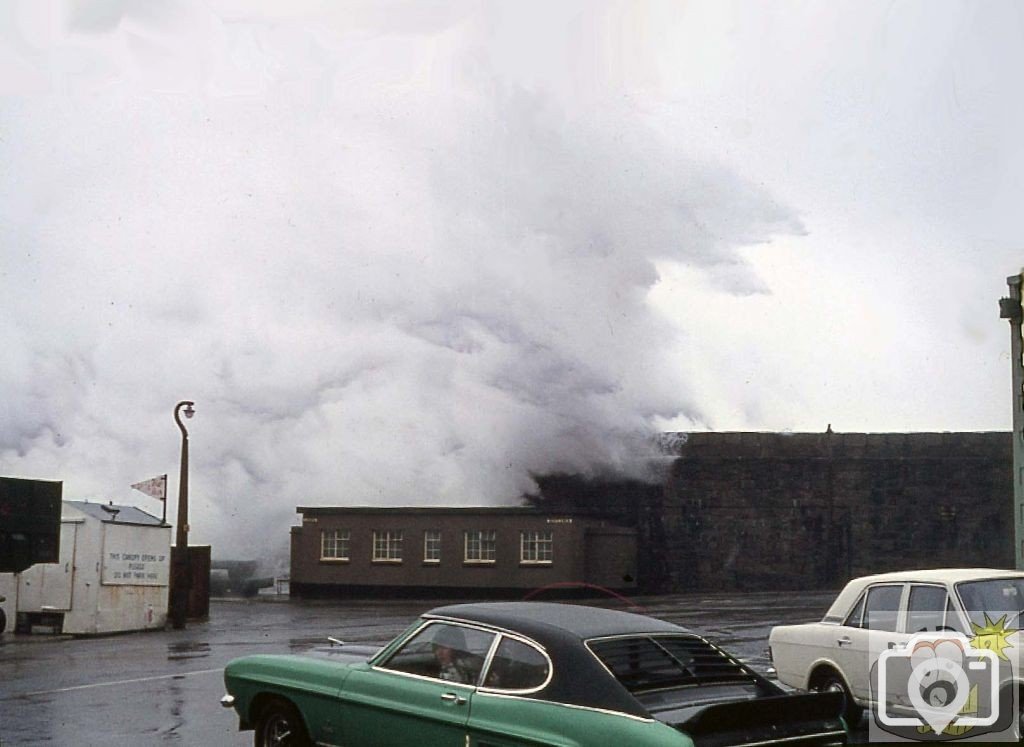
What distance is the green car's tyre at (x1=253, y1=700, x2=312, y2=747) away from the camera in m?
8.08

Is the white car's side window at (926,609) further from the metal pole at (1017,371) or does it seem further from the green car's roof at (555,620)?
the metal pole at (1017,371)

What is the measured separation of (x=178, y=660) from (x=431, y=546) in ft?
79.7

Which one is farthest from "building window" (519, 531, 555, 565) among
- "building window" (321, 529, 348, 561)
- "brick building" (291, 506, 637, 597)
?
"building window" (321, 529, 348, 561)

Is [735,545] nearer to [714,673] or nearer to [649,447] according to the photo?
[649,447]

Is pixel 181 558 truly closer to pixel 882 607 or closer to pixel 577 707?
pixel 882 607

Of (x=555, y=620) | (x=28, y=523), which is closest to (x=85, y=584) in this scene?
(x=28, y=523)

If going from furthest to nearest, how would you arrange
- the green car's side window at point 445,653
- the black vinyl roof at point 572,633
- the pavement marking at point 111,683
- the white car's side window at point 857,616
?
the pavement marking at point 111,683, the white car's side window at point 857,616, the green car's side window at point 445,653, the black vinyl roof at point 572,633

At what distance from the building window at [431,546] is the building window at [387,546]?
3.43ft

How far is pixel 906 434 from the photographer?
1730 inches

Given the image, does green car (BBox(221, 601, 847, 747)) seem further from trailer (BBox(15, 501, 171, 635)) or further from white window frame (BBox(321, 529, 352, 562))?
white window frame (BBox(321, 529, 352, 562))

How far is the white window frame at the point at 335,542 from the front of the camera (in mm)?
43375

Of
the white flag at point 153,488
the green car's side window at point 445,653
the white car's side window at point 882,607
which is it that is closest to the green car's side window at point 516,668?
the green car's side window at point 445,653

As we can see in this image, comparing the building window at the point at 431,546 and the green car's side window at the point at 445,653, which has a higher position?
the building window at the point at 431,546

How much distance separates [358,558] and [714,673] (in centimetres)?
3709
